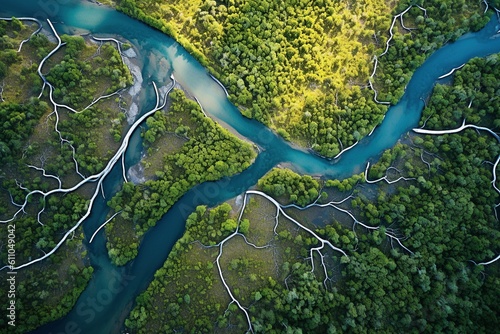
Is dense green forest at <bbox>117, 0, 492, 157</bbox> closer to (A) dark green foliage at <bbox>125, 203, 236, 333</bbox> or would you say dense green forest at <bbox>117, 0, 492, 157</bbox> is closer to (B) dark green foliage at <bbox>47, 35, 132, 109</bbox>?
(B) dark green foliage at <bbox>47, 35, 132, 109</bbox>

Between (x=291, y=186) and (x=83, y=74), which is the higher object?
(x=83, y=74)

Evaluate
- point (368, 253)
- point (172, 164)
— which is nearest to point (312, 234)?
point (368, 253)

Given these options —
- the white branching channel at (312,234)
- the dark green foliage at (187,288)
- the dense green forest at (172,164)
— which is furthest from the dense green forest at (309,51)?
the dark green foliage at (187,288)

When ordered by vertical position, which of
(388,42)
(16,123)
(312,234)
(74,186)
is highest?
(388,42)

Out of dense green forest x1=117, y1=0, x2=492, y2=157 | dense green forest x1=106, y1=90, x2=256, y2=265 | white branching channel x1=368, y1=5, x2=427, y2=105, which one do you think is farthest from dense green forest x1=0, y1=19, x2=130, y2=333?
white branching channel x1=368, y1=5, x2=427, y2=105

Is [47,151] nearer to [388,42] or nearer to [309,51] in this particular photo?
[309,51]

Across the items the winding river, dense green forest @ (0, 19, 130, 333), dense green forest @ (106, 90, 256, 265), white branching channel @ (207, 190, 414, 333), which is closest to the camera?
dense green forest @ (0, 19, 130, 333)
